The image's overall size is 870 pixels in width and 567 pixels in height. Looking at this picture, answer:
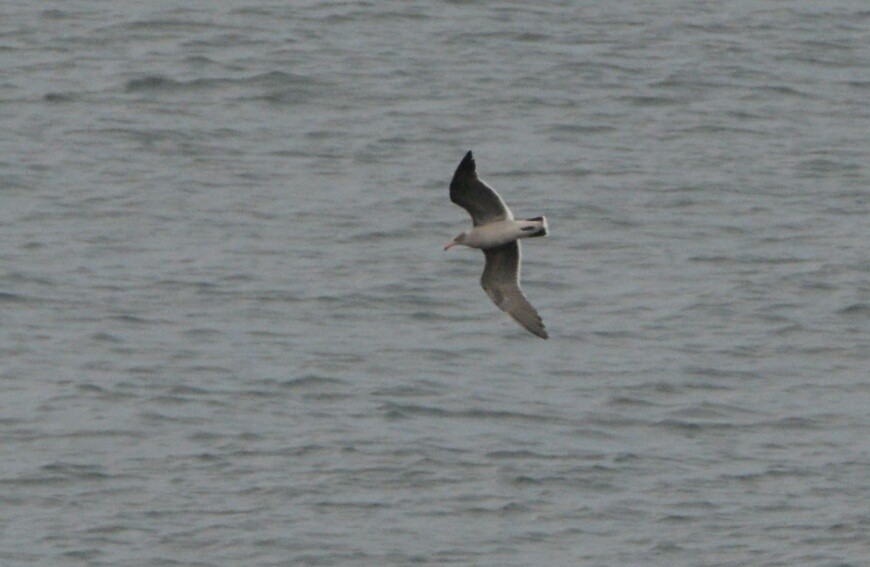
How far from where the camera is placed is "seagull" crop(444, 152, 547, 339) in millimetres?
14844

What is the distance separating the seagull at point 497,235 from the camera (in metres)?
14.8

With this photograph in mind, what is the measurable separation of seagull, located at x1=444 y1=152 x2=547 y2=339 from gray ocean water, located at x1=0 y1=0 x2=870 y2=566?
8.07ft

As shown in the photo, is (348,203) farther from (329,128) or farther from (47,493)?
(47,493)

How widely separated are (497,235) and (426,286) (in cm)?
813

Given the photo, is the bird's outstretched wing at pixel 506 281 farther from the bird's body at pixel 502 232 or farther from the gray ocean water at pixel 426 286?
the gray ocean water at pixel 426 286

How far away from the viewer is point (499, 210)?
1532 cm

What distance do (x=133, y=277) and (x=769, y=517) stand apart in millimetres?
8263

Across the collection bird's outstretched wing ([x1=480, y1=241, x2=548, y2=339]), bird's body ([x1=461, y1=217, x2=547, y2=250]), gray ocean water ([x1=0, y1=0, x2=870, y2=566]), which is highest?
bird's body ([x1=461, y1=217, x2=547, y2=250])

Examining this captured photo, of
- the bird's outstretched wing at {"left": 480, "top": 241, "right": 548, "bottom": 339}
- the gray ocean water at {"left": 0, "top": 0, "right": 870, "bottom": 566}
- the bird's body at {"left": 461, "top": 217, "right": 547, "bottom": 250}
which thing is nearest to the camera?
the bird's body at {"left": 461, "top": 217, "right": 547, "bottom": 250}

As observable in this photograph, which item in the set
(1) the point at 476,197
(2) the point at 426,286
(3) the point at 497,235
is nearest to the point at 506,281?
(3) the point at 497,235

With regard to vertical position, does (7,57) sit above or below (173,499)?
above

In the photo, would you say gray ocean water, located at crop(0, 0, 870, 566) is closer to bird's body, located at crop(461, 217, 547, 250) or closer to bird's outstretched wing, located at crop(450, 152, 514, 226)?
bird's body, located at crop(461, 217, 547, 250)

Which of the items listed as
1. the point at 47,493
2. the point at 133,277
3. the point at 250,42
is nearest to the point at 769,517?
the point at 47,493

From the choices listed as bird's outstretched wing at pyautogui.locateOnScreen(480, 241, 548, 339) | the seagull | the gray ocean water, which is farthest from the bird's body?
the gray ocean water
